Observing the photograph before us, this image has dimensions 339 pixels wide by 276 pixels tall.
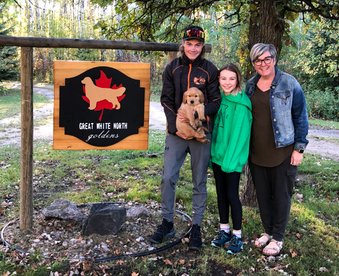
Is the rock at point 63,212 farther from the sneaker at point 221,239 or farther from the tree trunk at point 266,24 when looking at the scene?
the tree trunk at point 266,24

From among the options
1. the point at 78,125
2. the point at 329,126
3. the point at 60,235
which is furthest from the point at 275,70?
the point at 329,126

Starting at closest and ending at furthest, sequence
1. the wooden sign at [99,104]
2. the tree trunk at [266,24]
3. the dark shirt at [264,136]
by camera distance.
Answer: the dark shirt at [264,136]
the wooden sign at [99,104]
the tree trunk at [266,24]

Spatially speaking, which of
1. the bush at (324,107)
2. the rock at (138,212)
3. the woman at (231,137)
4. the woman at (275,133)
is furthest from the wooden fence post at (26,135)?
the bush at (324,107)

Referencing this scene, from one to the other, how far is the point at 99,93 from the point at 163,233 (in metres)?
1.83

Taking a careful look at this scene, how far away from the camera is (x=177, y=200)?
494 centimetres

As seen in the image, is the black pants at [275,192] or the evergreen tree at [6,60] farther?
the evergreen tree at [6,60]

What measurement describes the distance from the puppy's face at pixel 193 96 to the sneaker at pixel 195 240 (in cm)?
142

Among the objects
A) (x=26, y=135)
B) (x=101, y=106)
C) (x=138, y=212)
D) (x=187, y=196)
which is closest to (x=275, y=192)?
(x=138, y=212)

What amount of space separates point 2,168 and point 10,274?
3.93 meters

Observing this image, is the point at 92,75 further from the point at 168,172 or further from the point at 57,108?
the point at 168,172

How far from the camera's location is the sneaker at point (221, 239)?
3.51m

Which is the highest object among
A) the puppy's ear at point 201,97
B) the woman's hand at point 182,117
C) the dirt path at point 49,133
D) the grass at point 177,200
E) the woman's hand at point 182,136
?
the puppy's ear at point 201,97

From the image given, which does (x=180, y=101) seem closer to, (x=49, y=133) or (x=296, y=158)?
(x=296, y=158)

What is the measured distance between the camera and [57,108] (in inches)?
144
